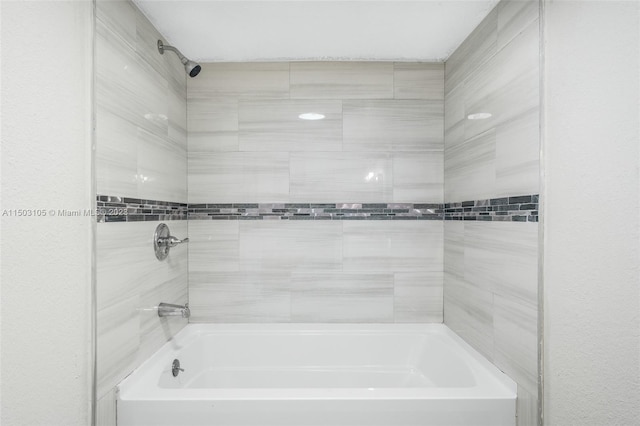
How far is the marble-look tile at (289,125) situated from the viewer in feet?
7.11

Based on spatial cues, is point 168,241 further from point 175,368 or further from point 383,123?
point 383,123

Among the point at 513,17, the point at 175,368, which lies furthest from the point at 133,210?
the point at 513,17

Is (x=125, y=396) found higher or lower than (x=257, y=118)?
lower

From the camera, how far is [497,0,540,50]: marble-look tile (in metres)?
1.32

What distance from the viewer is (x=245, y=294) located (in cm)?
220

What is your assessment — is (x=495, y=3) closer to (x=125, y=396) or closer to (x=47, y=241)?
(x=47, y=241)

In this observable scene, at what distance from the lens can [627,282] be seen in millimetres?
946

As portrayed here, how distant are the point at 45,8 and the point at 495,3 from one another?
170 centimetres

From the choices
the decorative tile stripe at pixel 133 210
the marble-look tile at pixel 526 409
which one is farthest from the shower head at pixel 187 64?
the marble-look tile at pixel 526 409

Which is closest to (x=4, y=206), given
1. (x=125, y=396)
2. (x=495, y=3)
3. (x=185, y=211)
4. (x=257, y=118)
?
(x=125, y=396)

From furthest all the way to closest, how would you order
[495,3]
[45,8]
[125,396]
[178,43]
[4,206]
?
[178,43] → [495,3] → [125,396] → [45,8] → [4,206]

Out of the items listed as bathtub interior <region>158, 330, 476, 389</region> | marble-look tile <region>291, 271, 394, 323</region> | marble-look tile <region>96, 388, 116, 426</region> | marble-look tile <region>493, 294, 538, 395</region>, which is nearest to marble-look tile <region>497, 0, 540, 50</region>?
marble-look tile <region>493, 294, 538, 395</region>

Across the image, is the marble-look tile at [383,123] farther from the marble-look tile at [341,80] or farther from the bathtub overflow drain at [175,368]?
the bathtub overflow drain at [175,368]

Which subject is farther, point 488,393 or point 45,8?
point 488,393
